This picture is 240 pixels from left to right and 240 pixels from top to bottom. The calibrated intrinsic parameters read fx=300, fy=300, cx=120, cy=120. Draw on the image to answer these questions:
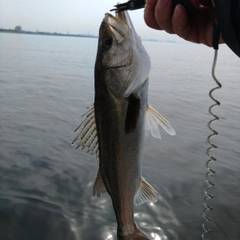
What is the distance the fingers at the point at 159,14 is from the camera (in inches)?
92.8

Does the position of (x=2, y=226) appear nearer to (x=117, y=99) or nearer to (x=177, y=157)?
(x=117, y=99)

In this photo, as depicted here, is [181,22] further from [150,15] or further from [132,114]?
[132,114]

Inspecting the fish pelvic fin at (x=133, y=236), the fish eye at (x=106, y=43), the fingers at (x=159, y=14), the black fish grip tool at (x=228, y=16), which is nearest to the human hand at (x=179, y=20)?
the fingers at (x=159, y=14)

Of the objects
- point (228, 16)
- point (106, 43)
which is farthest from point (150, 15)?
point (228, 16)

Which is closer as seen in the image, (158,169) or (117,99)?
(117,99)

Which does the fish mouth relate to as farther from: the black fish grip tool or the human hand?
the human hand

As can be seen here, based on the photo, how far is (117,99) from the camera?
2330 mm

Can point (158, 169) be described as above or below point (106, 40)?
below

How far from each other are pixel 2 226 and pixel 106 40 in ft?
11.4

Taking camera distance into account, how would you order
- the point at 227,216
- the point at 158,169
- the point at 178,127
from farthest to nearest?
the point at 178,127 < the point at 158,169 < the point at 227,216

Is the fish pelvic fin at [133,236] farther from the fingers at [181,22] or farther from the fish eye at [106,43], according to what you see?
the fingers at [181,22]

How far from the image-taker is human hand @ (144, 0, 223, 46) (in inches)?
92.6

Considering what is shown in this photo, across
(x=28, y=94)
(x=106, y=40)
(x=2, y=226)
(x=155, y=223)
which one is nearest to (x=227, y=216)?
(x=155, y=223)

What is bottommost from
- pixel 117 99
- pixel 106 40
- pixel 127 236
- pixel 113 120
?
pixel 127 236
